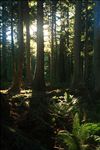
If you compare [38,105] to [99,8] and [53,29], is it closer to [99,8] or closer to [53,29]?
[99,8]

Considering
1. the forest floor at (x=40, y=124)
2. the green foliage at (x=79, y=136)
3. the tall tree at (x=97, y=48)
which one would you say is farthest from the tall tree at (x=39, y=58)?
the green foliage at (x=79, y=136)

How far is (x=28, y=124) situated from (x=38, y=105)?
2.94 m

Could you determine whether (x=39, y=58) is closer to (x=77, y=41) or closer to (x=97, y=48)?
(x=97, y=48)

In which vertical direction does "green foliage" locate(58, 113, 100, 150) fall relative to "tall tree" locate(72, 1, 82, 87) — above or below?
below

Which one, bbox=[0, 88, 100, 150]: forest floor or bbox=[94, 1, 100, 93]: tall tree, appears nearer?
bbox=[0, 88, 100, 150]: forest floor

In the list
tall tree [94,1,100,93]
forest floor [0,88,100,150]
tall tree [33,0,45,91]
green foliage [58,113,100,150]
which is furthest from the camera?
tall tree [33,0,45,91]

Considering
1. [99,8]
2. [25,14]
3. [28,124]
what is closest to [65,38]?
[25,14]

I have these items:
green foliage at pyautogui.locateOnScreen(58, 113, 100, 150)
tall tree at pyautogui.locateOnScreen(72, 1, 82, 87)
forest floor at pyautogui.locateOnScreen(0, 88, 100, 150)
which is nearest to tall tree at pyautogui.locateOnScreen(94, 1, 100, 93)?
forest floor at pyautogui.locateOnScreen(0, 88, 100, 150)

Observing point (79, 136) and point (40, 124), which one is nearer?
point (79, 136)

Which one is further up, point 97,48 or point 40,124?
point 97,48

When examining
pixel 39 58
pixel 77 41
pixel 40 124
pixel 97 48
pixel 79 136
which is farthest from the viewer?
pixel 77 41

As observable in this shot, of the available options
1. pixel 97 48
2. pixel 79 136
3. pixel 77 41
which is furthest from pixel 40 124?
pixel 77 41

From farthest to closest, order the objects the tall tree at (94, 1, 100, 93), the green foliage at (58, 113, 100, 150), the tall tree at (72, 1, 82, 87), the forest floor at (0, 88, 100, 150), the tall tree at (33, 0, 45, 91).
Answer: the tall tree at (72, 1, 82, 87) → the tall tree at (33, 0, 45, 91) → the tall tree at (94, 1, 100, 93) → the green foliage at (58, 113, 100, 150) → the forest floor at (0, 88, 100, 150)

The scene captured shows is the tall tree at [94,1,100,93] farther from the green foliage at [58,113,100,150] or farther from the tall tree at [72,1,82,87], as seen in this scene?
the green foliage at [58,113,100,150]
